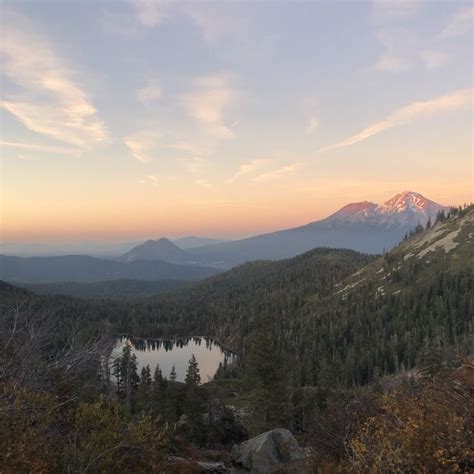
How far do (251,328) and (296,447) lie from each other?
17401cm

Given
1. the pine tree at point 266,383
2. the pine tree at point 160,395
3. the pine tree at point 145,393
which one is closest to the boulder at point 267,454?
the pine tree at point 266,383

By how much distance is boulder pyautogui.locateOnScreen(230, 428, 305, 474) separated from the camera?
25011 mm

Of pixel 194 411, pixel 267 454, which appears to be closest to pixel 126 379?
pixel 194 411

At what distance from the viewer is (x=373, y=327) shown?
14450 centimetres

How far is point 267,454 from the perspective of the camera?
2575cm

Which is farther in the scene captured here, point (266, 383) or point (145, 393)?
point (145, 393)

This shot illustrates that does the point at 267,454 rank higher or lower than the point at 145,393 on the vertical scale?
higher

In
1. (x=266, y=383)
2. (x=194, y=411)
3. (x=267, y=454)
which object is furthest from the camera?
(x=194, y=411)

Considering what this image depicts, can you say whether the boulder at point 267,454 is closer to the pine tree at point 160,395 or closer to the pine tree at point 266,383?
the pine tree at point 266,383

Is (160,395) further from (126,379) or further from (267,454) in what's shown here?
(267,454)

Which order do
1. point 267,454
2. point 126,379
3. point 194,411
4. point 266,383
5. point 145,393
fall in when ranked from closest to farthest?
point 267,454, point 266,383, point 194,411, point 145,393, point 126,379

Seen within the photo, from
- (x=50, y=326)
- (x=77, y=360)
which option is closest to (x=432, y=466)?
(x=77, y=360)

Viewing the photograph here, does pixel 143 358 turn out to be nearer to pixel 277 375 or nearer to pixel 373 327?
pixel 373 327

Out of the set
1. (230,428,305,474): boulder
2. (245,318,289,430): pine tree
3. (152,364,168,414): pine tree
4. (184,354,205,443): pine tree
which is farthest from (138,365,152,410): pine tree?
(230,428,305,474): boulder
